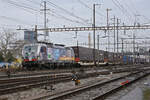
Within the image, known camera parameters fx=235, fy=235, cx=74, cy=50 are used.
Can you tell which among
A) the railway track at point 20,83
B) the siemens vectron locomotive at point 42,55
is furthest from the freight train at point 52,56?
the railway track at point 20,83

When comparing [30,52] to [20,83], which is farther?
[30,52]

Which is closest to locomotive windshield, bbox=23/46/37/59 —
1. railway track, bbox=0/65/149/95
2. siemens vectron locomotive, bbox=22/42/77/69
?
siemens vectron locomotive, bbox=22/42/77/69

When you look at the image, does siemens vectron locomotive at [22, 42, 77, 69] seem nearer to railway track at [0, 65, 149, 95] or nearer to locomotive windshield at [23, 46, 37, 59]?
locomotive windshield at [23, 46, 37, 59]

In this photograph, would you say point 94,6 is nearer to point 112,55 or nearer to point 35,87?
point 112,55

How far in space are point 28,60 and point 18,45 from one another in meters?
41.5

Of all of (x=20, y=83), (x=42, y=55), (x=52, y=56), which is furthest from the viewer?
(x=52, y=56)

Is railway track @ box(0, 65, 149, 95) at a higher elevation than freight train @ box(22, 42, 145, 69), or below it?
below

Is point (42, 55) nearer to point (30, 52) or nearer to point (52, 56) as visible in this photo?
point (30, 52)

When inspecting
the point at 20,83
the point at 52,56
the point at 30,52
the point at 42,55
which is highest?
the point at 30,52

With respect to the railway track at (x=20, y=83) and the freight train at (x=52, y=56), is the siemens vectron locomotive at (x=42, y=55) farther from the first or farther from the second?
the railway track at (x=20, y=83)

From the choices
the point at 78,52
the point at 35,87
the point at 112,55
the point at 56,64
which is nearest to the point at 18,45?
the point at 112,55

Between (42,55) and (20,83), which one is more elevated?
(42,55)

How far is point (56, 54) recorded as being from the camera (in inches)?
1393

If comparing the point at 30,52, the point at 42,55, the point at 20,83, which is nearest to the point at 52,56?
the point at 42,55
